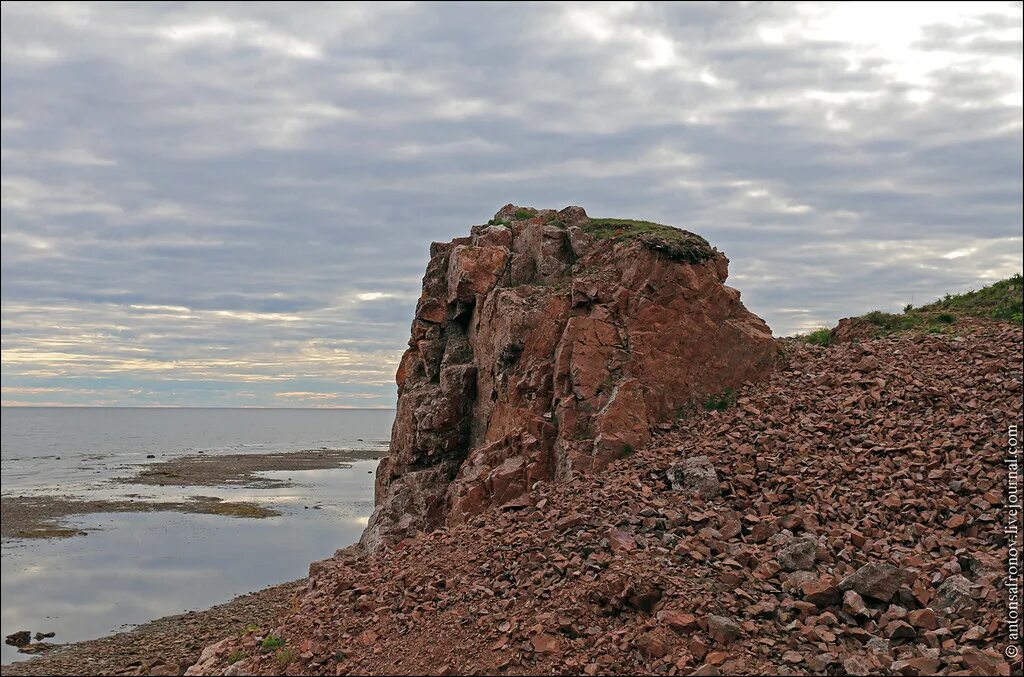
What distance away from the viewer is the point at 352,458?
101188 mm

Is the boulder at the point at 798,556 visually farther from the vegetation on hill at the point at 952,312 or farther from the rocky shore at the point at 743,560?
the vegetation on hill at the point at 952,312

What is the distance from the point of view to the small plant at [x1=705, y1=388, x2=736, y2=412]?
18.5 m

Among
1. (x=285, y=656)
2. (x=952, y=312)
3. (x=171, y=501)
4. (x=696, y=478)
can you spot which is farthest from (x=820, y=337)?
(x=171, y=501)

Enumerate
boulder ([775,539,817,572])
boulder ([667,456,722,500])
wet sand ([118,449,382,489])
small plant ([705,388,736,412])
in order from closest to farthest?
boulder ([775,539,817,572]), boulder ([667,456,722,500]), small plant ([705,388,736,412]), wet sand ([118,449,382,489])

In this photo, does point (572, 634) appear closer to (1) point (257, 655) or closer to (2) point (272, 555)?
(1) point (257, 655)

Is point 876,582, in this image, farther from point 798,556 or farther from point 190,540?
point 190,540

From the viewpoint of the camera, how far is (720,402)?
731 inches

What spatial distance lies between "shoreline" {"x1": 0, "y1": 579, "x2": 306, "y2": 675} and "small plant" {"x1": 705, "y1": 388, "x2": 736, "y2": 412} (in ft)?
42.7

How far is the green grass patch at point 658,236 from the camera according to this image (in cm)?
1967

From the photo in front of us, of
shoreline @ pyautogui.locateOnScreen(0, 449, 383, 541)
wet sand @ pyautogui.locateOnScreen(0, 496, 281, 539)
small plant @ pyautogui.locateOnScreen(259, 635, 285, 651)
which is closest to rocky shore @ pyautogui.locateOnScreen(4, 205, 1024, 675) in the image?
small plant @ pyautogui.locateOnScreen(259, 635, 285, 651)

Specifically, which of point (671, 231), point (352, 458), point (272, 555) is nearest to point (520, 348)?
point (671, 231)

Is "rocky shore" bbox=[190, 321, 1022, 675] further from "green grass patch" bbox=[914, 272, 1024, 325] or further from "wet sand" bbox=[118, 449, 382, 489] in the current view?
"wet sand" bbox=[118, 449, 382, 489]

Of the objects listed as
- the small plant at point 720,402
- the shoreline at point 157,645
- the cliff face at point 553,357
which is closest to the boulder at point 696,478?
the cliff face at point 553,357

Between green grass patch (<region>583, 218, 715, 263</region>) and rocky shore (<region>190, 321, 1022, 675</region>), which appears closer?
rocky shore (<region>190, 321, 1022, 675</region>)
